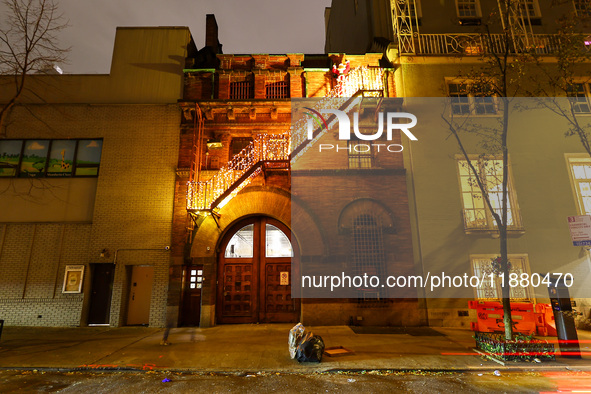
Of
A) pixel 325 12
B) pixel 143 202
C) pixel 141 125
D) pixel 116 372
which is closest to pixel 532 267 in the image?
pixel 116 372

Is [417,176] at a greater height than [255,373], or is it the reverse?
[417,176]

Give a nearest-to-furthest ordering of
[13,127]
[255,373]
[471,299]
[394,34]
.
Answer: [255,373]
[471,299]
[13,127]
[394,34]

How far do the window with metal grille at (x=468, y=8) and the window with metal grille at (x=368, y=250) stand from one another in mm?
11710

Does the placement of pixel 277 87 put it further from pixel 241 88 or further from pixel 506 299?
pixel 506 299

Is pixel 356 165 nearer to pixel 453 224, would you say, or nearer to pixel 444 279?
pixel 453 224

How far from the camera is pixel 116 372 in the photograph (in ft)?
24.5

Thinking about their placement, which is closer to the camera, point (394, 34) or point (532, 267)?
point (532, 267)

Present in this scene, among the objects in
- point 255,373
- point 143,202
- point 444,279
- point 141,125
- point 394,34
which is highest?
point 394,34

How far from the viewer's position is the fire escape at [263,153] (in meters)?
12.3

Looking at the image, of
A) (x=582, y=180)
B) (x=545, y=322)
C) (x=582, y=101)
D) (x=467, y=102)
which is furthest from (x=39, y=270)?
(x=582, y=101)

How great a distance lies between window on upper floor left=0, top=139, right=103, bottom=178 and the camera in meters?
13.8

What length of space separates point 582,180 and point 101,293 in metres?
20.7

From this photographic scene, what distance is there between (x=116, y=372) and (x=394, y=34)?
16763 mm

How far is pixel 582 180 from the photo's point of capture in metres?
13.3
